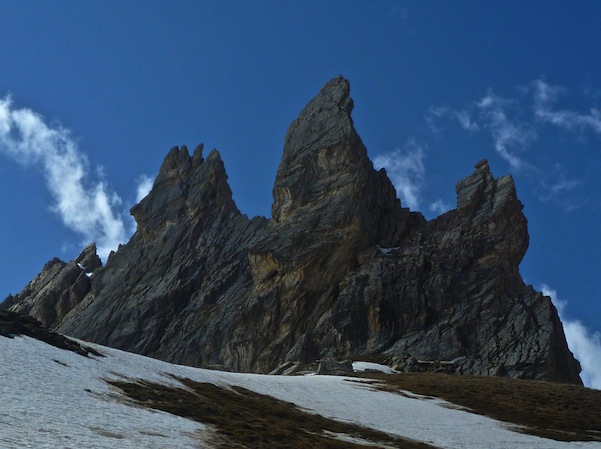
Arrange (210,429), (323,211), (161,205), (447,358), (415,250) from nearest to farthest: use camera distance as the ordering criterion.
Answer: (210,429), (447,358), (415,250), (323,211), (161,205)

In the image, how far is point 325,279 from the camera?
98.7 metres

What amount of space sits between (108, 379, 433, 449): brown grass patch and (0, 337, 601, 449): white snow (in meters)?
1.07

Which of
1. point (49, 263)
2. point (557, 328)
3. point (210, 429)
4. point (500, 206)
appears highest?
point (500, 206)

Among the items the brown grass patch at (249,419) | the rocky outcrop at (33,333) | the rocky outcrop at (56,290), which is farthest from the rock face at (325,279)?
the rocky outcrop at (33,333)

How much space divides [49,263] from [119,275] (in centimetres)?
3445

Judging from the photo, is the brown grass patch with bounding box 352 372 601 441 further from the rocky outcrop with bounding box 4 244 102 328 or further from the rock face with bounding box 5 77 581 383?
the rocky outcrop with bounding box 4 244 102 328

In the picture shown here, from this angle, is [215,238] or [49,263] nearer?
[215,238]

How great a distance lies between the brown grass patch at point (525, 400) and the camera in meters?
39.4

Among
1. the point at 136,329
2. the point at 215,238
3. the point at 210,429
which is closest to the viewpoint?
the point at 210,429

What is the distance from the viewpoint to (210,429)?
24.3m

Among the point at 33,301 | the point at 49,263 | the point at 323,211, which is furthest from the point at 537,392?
the point at 49,263

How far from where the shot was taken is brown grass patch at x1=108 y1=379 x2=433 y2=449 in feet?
80.9

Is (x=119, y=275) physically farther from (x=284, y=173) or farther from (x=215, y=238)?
(x=284, y=173)

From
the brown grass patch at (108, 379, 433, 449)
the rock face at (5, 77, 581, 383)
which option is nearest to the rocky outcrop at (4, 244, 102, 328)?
the rock face at (5, 77, 581, 383)
